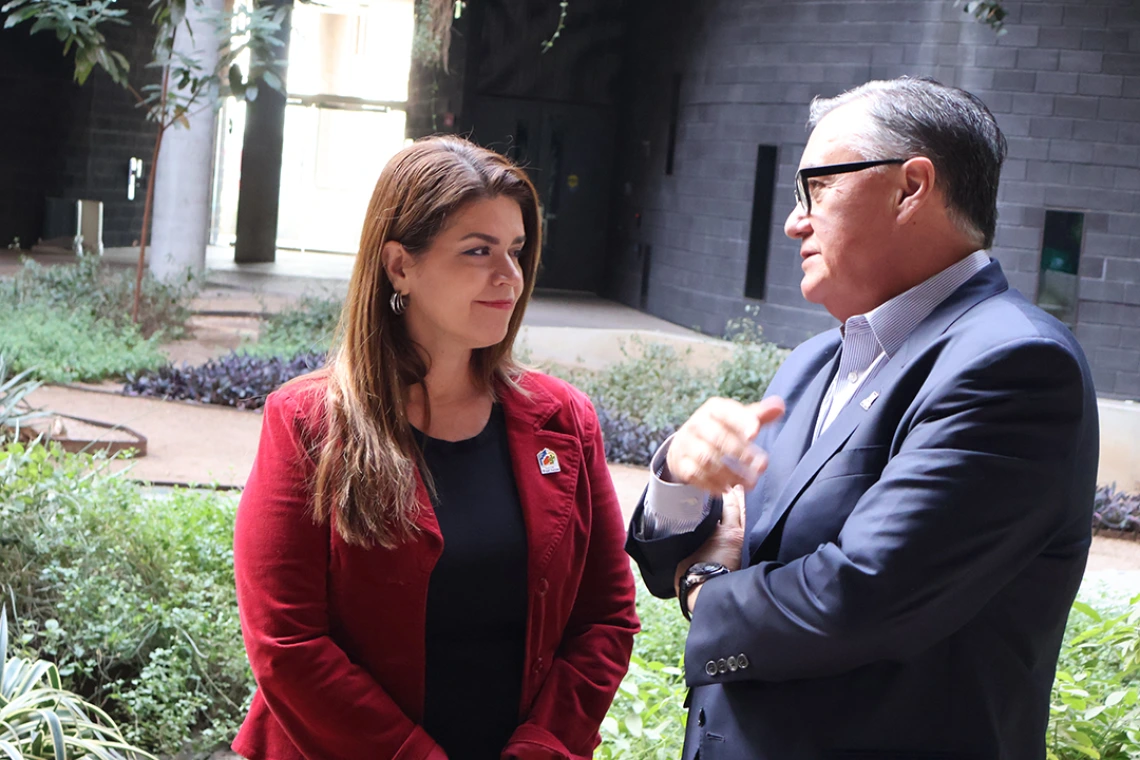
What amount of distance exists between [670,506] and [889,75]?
32.3ft

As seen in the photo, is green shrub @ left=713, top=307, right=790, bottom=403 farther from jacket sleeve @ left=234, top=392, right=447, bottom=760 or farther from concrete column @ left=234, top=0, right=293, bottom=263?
concrete column @ left=234, top=0, right=293, bottom=263

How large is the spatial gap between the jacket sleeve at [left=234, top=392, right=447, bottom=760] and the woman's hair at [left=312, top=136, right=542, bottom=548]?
2.0 inches

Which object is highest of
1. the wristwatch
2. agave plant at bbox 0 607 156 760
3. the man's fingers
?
the man's fingers

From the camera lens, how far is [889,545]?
1.41 meters

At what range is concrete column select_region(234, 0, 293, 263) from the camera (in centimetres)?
1602

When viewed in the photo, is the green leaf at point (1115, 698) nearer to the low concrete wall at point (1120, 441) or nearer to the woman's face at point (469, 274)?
the woman's face at point (469, 274)

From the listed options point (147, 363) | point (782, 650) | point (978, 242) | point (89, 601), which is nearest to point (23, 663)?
point (89, 601)

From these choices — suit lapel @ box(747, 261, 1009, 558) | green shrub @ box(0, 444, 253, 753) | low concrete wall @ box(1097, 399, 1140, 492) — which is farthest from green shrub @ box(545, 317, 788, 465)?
suit lapel @ box(747, 261, 1009, 558)

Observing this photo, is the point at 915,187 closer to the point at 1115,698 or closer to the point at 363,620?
the point at 363,620

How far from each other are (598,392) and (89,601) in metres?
5.80

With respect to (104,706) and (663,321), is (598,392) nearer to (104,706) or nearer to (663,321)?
(663,321)

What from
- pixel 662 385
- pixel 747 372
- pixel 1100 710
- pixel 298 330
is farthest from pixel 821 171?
pixel 298 330

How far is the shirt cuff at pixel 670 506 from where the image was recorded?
1.73 metres

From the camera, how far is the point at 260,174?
54.1ft
